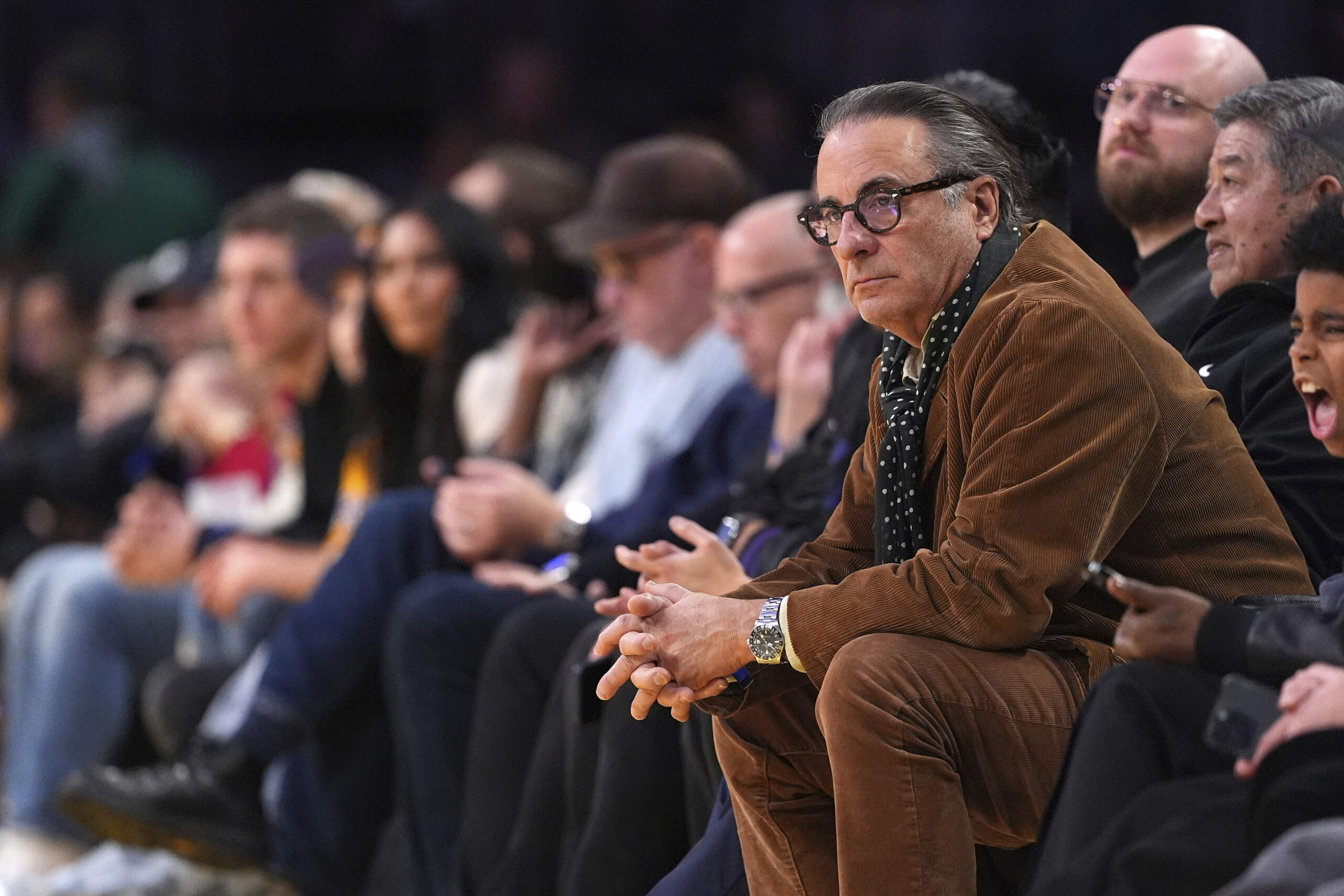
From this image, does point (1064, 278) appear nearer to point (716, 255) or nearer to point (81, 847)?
point (716, 255)

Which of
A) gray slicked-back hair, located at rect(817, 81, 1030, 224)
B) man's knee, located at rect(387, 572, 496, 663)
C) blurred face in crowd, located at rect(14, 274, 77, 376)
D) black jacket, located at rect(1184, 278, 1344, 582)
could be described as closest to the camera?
gray slicked-back hair, located at rect(817, 81, 1030, 224)

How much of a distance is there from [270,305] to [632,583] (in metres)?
1.86

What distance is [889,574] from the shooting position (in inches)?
84.7

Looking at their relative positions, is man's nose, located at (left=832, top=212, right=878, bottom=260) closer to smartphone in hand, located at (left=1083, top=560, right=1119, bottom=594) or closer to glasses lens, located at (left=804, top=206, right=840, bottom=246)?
glasses lens, located at (left=804, top=206, right=840, bottom=246)

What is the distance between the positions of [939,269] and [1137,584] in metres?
0.52

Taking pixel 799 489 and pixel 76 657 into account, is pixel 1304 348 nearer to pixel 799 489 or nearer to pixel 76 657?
pixel 799 489

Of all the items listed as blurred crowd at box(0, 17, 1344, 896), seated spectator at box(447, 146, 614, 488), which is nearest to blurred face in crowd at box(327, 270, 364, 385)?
blurred crowd at box(0, 17, 1344, 896)

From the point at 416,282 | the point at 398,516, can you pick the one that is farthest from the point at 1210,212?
the point at 416,282

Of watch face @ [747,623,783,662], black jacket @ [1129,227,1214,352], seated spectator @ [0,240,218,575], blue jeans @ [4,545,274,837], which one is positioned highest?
black jacket @ [1129,227,1214,352]

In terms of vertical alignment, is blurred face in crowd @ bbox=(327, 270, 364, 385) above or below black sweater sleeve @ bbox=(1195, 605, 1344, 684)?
below

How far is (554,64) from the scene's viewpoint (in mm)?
7906

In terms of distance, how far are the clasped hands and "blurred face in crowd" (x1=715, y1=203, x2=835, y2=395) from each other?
5.16 feet

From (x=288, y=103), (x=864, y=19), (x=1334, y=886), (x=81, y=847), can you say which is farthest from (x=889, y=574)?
(x=288, y=103)

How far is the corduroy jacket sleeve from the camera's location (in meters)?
2.07
